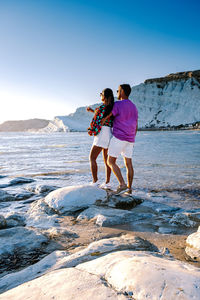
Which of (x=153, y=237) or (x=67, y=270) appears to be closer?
(x=67, y=270)

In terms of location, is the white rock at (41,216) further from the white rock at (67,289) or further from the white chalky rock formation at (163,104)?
the white chalky rock formation at (163,104)

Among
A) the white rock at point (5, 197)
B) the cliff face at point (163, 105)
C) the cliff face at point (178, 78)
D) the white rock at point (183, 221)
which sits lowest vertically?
the white rock at point (183, 221)

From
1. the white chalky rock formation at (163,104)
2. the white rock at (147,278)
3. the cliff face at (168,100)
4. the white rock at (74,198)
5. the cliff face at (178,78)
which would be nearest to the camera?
the white rock at (147,278)

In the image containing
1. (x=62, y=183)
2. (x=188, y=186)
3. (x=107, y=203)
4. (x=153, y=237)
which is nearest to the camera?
(x=153, y=237)

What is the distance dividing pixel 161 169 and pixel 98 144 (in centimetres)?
300

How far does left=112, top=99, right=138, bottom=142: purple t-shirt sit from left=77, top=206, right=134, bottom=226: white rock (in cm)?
133

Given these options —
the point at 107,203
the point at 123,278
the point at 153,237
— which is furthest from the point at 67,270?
the point at 107,203

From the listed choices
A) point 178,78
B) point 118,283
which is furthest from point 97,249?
point 178,78

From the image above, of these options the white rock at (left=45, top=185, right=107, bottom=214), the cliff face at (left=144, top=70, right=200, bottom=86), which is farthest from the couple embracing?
the cliff face at (left=144, top=70, right=200, bottom=86)

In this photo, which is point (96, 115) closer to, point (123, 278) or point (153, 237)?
point (153, 237)

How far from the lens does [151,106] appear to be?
71938 millimetres

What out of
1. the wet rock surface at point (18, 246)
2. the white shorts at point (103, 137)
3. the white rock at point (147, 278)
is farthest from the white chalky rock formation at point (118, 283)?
the white shorts at point (103, 137)

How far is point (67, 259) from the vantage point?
1.60 m

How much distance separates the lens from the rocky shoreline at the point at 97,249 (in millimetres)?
1053
